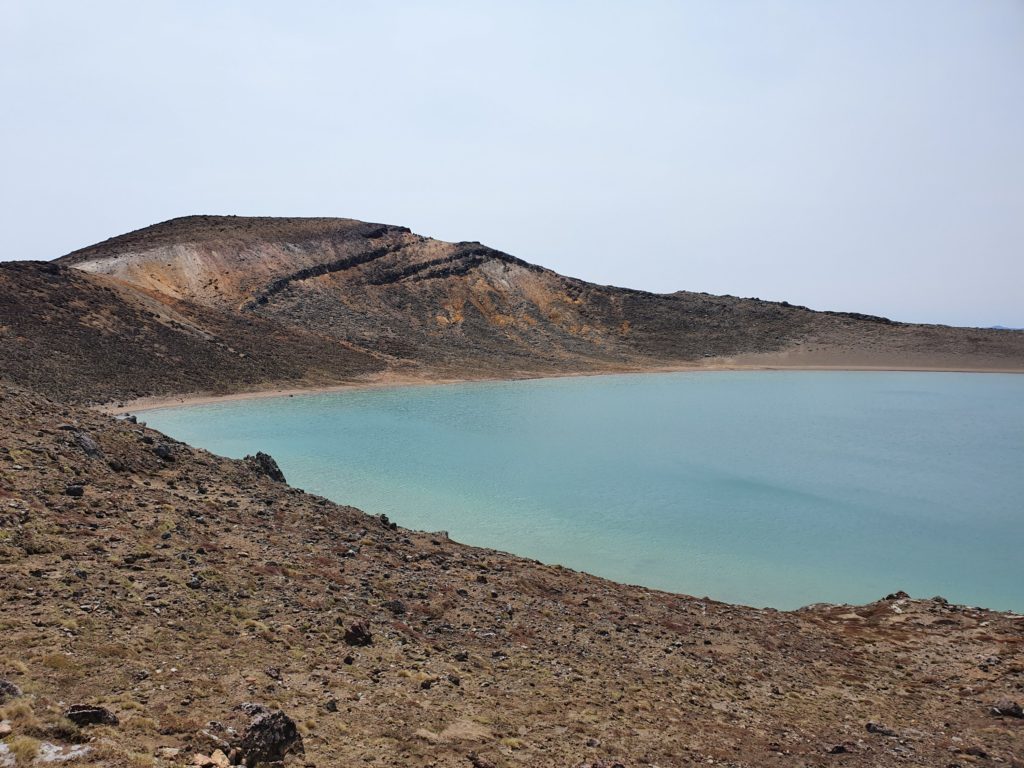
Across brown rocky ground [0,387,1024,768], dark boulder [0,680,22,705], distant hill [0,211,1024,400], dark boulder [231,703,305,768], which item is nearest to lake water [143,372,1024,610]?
brown rocky ground [0,387,1024,768]

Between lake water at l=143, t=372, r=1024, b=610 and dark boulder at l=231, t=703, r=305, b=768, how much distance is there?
392 inches

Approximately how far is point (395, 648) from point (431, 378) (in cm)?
4682

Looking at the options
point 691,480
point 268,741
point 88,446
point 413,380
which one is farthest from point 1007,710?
point 413,380

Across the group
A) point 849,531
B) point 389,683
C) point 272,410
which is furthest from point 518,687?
point 272,410

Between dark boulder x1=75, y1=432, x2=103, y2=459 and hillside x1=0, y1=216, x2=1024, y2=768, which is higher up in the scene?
dark boulder x1=75, y1=432, x2=103, y2=459

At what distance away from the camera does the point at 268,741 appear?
5547 mm

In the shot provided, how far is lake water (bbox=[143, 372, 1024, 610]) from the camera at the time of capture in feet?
52.7

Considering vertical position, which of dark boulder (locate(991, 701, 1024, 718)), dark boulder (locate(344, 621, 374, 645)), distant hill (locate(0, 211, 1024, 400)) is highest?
distant hill (locate(0, 211, 1024, 400))

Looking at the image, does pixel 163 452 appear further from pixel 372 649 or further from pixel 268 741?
pixel 268 741

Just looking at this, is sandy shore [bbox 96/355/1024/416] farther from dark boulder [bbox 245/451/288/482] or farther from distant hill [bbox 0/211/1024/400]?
dark boulder [bbox 245/451/288/482]

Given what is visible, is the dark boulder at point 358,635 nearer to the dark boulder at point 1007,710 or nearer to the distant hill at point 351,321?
the dark boulder at point 1007,710

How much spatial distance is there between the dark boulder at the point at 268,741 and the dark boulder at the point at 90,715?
1070 millimetres

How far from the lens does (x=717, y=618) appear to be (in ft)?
39.0

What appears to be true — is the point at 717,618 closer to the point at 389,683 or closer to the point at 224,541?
the point at 389,683
